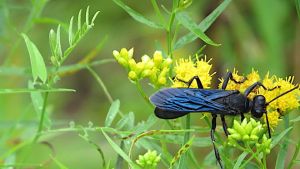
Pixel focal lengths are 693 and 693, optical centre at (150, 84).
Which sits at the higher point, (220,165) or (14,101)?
(220,165)

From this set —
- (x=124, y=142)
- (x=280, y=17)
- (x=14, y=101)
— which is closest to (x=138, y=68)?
(x=124, y=142)

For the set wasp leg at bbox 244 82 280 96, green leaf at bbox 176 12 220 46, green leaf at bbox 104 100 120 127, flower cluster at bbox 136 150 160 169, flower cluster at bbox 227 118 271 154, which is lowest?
flower cluster at bbox 136 150 160 169

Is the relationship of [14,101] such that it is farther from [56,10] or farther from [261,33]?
[261,33]

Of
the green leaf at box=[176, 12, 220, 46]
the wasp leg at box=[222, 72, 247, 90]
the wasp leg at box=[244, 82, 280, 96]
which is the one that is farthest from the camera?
the wasp leg at box=[222, 72, 247, 90]

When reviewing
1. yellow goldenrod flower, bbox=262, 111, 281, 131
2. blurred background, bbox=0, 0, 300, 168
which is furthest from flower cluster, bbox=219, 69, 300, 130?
blurred background, bbox=0, 0, 300, 168

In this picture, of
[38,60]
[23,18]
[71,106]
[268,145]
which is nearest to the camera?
[268,145]

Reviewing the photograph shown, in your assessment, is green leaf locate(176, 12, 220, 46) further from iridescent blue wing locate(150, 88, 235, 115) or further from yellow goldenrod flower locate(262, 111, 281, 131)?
yellow goldenrod flower locate(262, 111, 281, 131)

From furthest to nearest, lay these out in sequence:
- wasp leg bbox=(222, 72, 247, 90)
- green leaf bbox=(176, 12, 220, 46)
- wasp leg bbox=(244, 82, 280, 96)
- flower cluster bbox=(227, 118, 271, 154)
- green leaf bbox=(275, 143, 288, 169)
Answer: wasp leg bbox=(222, 72, 247, 90) < wasp leg bbox=(244, 82, 280, 96) < green leaf bbox=(176, 12, 220, 46) < green leaf bbox=(275, 143, 288, 169) < flower cluster bbox=(227, 118, 271, 154)

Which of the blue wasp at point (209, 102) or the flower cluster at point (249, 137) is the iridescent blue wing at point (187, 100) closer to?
the blue wasp at point (209, 102)
